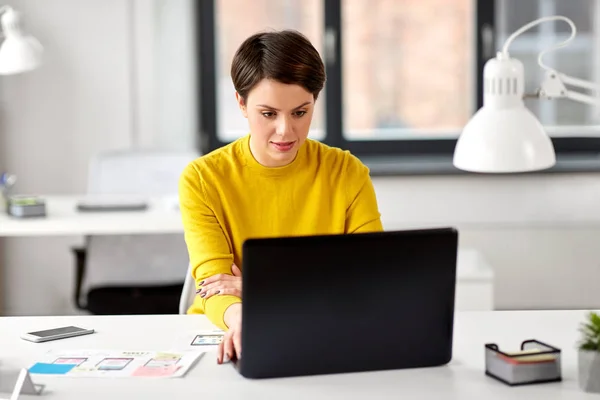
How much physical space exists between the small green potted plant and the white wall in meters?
2.96

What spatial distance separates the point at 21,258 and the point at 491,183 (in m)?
2.29

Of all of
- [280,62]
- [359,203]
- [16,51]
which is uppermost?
[16,51]

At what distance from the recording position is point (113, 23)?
4.61 metres

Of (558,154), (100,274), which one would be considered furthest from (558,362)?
(558,154)

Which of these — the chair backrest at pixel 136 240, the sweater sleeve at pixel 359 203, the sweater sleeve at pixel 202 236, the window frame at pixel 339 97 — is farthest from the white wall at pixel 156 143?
the sweater sleeve at pixel 202 236

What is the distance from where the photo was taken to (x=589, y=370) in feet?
5.13

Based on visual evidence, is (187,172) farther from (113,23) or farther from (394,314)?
(113,23)

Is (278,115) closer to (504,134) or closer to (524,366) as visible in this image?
(504,134)

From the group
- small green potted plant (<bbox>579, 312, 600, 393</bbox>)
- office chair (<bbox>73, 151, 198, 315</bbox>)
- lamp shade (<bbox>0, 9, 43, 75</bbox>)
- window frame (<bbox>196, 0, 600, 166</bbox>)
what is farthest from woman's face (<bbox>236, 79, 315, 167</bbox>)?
window frame (<bbox>196, 0, 600, 166</bbox>)

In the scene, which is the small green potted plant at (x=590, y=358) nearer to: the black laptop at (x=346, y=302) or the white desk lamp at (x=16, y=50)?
the black laptop at (x=346, y=302)

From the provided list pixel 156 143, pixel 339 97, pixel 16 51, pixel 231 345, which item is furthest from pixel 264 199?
pixel 339 97

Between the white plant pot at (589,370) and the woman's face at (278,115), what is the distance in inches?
30.6

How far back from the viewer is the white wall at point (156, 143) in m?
4.60

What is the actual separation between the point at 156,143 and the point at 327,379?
125 inches
